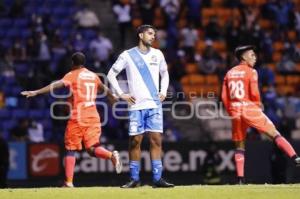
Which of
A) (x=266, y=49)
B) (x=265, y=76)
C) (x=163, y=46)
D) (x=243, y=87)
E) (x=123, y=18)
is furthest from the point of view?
(x=123, y=18)

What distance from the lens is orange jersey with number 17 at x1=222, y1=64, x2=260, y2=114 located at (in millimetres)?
16859

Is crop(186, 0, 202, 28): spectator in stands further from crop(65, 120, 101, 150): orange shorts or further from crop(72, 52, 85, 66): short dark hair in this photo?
crop(65, 120, 101, 150): orange shorts

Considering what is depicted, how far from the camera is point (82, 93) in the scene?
645 inches

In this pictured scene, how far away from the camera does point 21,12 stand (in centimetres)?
2820

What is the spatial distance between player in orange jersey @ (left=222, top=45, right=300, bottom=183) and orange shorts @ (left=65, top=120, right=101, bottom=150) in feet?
7.97

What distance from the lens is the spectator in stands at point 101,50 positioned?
2658 centimetres

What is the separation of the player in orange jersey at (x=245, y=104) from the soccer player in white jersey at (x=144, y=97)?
1.91 meters

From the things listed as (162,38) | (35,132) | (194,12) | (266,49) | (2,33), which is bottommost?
(35,132)

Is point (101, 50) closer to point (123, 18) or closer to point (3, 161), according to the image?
point (123, 18)

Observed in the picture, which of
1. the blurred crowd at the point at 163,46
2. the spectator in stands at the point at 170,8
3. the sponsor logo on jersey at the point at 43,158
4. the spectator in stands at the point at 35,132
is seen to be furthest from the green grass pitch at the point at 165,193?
the spectator in stands at the point at 170,8

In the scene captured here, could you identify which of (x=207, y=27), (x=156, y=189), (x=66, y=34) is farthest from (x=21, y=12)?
(x=156, y=189)

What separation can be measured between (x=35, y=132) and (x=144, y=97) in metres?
9.17

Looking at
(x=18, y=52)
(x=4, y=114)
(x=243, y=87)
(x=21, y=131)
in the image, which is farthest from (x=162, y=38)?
(x=243, y=87)

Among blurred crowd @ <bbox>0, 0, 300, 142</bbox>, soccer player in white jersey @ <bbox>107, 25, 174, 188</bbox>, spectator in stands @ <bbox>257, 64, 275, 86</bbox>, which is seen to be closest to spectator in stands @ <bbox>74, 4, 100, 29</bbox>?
blurred crowd @ <bbox>0, 0, 300, 142</bbox>
